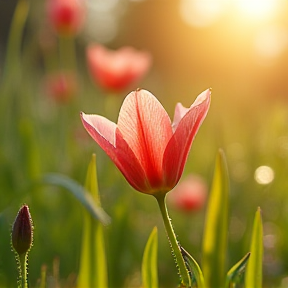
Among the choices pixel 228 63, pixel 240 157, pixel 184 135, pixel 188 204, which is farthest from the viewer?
pixel 228 63

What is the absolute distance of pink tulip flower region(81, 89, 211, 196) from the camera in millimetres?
819

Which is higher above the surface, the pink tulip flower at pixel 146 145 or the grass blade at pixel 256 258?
the pink tulip flower at pixel 146 145

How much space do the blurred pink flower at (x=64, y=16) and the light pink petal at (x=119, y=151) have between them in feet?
6.06

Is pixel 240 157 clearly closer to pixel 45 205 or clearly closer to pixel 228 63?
pixel 45 205

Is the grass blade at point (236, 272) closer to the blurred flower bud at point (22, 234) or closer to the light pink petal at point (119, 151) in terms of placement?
the light pink petal at point (119, 151)

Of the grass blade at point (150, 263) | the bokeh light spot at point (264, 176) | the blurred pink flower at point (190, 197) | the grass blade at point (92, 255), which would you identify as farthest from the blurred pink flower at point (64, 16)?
the grass blade at point (150, 263)

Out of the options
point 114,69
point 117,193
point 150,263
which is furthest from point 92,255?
point 114,69

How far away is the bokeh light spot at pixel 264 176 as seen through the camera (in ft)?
6.61

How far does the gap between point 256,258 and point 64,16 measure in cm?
185

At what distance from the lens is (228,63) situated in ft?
29.9

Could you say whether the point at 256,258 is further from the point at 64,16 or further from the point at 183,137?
the point at 64,16

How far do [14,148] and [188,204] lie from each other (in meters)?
0.82

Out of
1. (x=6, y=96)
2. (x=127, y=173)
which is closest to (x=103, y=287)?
(x=127, y=173)

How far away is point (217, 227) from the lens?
1.10 metres
